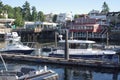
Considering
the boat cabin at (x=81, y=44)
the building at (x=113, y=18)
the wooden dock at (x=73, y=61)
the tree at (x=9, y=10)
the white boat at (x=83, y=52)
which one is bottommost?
the wooden dock at (x=73, y=61)

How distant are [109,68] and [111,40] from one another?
56982mm

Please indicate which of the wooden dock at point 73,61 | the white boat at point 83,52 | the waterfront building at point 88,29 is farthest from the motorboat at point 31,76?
the waterfront building at point 88,29

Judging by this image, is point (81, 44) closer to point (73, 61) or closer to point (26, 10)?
point (73, 61)

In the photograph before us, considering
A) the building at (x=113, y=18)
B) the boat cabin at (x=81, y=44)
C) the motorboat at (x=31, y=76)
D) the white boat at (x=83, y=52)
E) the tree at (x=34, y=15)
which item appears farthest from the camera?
the tree at (x=34, y=15)

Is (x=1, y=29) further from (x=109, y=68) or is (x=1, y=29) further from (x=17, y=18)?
(x=109, y=68)

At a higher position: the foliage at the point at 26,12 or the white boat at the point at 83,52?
the foliage at the point at 26,12

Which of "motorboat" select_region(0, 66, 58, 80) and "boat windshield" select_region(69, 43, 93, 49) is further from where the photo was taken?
"boat windshield" select_region(69, 43, 93, 49)

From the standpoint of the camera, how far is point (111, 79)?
32.7 m

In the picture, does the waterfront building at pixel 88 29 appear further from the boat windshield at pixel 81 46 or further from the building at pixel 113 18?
the boat windshield at pixel 81 46

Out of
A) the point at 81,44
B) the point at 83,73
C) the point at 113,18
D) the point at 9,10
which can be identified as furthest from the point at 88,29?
the point at 83,73

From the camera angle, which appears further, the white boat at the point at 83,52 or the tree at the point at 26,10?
the tree at the point at 26,10

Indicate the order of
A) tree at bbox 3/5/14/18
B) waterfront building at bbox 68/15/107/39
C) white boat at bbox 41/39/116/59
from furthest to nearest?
tree at bbox 3/5/14/18 → waterfront building at bbox 68/15/107/39 → white boat at bbox 41/39/116/59

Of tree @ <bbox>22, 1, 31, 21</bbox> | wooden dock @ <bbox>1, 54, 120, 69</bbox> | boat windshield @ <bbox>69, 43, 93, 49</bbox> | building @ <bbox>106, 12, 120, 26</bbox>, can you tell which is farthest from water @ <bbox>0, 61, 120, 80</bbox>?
tree @ <bbox>22, 1, 31, 21</bbox>

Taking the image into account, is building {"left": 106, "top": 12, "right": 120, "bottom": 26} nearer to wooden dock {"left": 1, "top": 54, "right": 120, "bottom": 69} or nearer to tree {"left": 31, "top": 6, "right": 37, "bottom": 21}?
tree {"left": 31, "top": 6, "right": 37, "bottom": 21}
